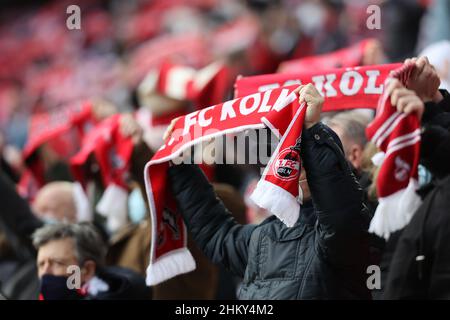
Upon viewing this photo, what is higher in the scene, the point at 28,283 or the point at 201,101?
the point at 201,101

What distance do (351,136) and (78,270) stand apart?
1.33 metres

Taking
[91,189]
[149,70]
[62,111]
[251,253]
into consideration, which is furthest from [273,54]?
[251,253]

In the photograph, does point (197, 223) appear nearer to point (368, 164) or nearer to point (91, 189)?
point (368, 164)

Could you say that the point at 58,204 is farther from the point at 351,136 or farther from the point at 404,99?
the point at 404,99

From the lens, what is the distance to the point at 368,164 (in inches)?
168

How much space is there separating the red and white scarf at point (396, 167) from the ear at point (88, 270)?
1639 millimetres

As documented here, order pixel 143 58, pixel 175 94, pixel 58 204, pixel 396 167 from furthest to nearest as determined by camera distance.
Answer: pixel 143 58 → pixel 175 94 → pixel 58 204 → pixel 396 167

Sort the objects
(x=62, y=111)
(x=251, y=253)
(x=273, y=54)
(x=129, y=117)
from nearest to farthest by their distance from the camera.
Result: (x=251, y=253), (x=129, y=117), (x=62, y=111), (x=273, y=54)

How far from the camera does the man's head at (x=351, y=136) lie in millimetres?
4238

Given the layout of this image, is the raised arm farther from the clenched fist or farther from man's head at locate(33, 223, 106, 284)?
the clenched fist

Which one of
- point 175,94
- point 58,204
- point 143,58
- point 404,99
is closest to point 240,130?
point 404,99

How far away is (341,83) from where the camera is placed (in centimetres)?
419

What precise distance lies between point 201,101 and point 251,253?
2.51 m

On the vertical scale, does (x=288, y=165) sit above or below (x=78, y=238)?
above
